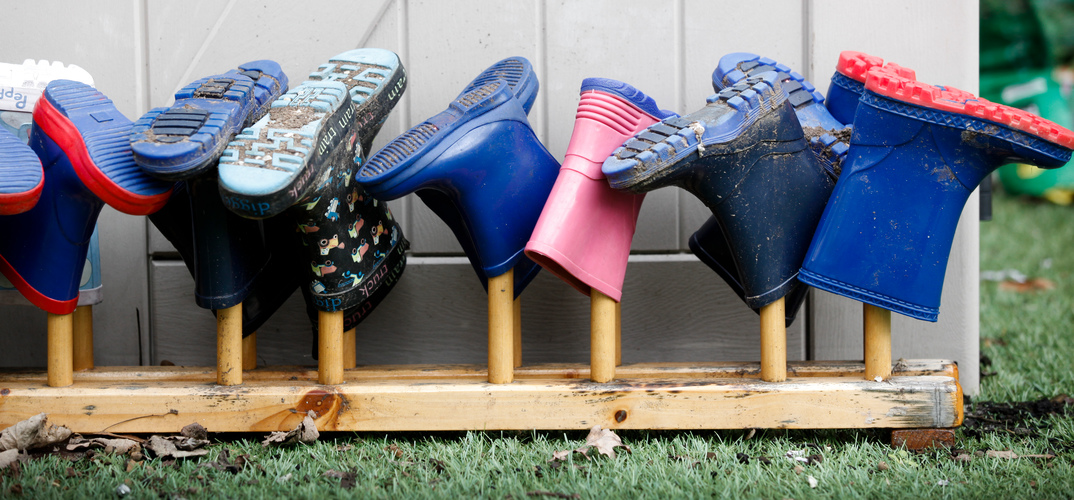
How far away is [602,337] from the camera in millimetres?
1082

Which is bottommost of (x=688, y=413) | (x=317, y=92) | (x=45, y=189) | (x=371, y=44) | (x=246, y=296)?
(x=688, y=413)

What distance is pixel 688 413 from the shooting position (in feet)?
3.47

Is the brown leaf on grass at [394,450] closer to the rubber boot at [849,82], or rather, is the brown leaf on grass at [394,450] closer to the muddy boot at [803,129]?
the muddy boot at [803,129]

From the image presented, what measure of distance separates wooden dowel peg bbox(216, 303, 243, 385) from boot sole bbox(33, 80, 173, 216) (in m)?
0.19

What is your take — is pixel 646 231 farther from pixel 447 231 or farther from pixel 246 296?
pixel 246 296

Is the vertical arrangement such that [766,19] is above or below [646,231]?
above

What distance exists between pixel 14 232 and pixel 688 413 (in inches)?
39.0

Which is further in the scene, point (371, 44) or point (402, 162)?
point (371, 44)

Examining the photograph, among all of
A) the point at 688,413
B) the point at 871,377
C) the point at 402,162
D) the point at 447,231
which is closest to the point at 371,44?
the point at 447,231

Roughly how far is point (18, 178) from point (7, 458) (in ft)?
1.26

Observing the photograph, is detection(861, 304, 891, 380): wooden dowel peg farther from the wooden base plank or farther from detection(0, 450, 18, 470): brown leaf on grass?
detection(0, 450, 18, 470): brown leaf on grass

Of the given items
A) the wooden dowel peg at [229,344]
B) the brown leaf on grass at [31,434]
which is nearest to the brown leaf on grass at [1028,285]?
the wooden dowel peg at [229,344]

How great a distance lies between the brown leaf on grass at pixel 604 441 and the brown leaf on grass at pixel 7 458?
30.8 inches

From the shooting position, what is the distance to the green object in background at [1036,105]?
11.5 feet
